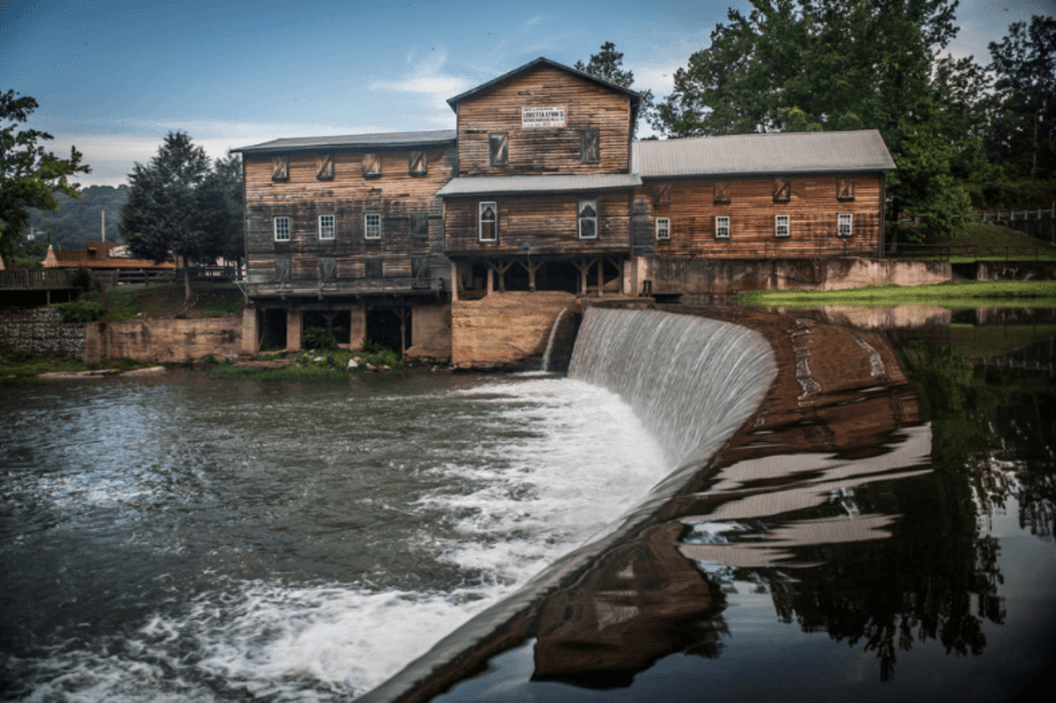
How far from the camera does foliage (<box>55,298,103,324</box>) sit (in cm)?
3422

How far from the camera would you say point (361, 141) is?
3522cm

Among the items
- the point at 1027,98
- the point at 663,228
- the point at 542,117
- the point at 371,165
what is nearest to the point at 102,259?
the point at 371,165

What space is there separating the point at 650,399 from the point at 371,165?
80.0 ft

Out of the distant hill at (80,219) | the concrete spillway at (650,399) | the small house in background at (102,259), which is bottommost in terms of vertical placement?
the concrete spillway at (650,399)

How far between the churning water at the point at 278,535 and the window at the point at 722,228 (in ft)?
61.9

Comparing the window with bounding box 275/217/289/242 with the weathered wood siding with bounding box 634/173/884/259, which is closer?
the weathered wood siding with bounding box 634/173/884/259

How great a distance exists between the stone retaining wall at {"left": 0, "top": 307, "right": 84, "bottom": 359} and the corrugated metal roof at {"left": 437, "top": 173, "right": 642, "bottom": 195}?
60.4ft

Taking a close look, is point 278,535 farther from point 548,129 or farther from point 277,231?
point 277,231

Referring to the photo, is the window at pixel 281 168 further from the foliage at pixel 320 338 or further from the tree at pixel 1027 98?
the tree at pixel 1027 98

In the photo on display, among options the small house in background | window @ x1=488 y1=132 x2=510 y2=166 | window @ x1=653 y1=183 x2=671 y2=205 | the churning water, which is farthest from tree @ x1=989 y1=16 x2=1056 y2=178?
the small house in background

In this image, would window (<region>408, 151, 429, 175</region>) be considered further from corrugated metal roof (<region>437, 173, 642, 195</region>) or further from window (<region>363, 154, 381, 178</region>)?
corrugated metal roof (<region>437, 173, 642, 195</region>)

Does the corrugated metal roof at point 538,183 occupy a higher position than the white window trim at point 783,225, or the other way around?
the corrugated metal roof at point 538,183

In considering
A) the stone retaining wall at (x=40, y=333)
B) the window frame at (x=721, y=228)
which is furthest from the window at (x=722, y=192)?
the stone retaining wall at (x=40, y=333)

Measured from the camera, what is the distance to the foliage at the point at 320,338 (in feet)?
108
